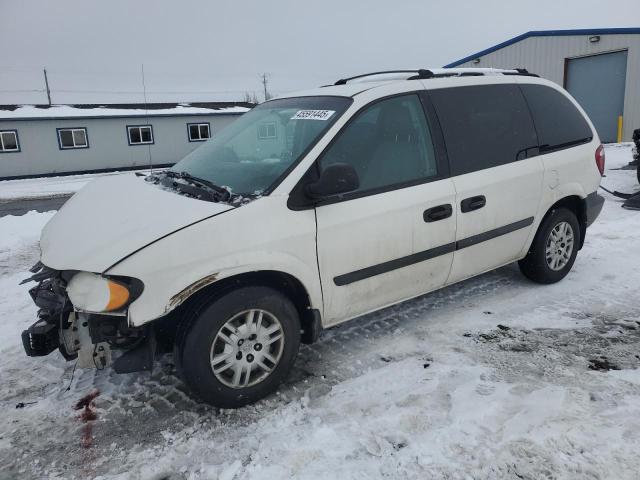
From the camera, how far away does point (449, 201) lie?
11.8ft

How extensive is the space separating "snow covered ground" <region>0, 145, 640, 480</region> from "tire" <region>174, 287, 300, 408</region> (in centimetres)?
16

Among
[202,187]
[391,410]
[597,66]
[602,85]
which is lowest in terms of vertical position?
[391,410]

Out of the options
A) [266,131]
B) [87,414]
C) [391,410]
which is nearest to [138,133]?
[266,131]

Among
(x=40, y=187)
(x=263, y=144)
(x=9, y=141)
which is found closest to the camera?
(x=263, y=144)

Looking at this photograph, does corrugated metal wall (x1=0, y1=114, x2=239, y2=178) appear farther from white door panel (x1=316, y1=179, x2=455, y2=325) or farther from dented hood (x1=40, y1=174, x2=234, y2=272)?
white door panel (x1=316, y1=179, x2=455, y2=325)

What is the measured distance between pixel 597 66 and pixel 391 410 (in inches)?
836

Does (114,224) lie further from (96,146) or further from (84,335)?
(96,146)

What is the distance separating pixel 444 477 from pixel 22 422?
97.1 inches

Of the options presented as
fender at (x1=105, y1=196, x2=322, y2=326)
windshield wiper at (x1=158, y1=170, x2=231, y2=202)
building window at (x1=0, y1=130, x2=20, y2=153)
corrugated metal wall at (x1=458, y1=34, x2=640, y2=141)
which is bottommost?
fender at (x1=105, y1=196, x2=322, y2=326)

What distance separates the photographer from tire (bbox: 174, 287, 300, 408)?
2.74 metres

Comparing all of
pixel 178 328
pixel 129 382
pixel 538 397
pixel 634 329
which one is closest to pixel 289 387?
pixel 178 328

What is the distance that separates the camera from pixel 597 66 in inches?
764

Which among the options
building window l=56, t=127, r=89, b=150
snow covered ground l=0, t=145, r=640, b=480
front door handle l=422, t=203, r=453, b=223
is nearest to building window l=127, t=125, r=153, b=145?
building window l=56, t=127, r=89, b=150

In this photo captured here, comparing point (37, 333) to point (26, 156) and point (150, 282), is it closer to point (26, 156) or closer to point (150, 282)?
point (150, 282)
